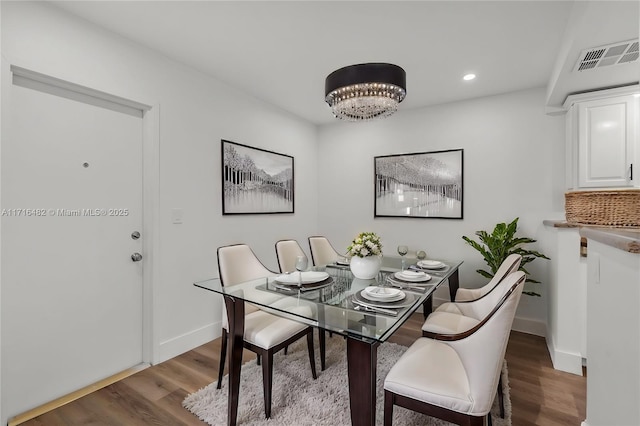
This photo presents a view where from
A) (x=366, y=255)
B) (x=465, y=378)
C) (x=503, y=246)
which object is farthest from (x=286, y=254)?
(x=503, y=246)

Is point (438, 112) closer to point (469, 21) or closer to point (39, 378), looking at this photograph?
point (469, 21)

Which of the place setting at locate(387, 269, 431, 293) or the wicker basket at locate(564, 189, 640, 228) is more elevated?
the wicker basket at locate(564, 189, 640, 228)

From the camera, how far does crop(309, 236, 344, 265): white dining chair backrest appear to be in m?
3.19

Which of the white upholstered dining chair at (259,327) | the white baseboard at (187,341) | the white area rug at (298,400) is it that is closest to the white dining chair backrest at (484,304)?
the white area rug at (298,400)

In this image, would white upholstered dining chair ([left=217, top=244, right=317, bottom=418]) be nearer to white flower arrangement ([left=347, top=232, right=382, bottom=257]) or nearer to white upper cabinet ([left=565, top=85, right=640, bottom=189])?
white flower arrangement ([left=347, top=232, right=382, bottom=257])

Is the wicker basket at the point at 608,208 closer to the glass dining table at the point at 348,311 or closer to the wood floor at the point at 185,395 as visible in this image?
the glass dining table at the point at 348,311

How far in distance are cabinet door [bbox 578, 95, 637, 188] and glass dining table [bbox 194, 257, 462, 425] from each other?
1587 mm

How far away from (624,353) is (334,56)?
258 cm

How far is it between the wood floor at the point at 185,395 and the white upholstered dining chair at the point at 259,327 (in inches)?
13.5

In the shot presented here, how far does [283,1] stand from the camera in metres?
1.85

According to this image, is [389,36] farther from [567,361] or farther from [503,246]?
[567,361]

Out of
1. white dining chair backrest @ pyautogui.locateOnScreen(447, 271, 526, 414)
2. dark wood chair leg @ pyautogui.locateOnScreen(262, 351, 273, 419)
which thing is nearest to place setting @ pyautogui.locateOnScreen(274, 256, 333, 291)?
dark wood chair leg @ pyautogui.locateOnScreen(262, 351, 273, 419)

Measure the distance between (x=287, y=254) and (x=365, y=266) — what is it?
3.31 feet

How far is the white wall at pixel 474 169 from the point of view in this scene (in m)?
3.07
